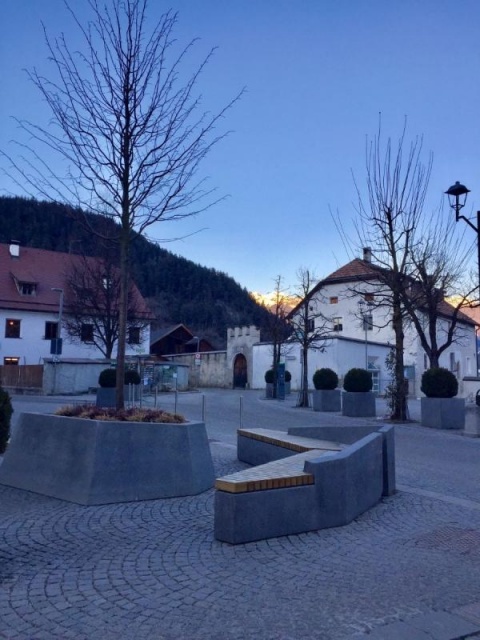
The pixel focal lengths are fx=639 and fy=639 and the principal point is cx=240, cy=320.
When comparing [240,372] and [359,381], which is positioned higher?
[240,372]

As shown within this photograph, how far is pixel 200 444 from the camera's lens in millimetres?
8570

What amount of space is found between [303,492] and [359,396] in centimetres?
1761

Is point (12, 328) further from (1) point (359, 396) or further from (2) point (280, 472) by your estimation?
(2) point (280, 472)

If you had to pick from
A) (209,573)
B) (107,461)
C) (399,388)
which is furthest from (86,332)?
(209,573)

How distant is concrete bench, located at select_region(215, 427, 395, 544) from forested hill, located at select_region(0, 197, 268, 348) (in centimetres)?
10280

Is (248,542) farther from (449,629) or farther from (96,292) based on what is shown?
(96,292)

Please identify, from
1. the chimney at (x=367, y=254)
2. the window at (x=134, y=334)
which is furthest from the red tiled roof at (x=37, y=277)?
the chimney at (x=367, y=254)

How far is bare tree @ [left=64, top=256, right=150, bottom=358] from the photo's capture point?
1788 inches

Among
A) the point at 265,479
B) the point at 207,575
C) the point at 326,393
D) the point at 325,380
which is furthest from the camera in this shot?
the point at 325,380

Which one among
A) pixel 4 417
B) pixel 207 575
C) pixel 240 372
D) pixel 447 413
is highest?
pixel 240 372

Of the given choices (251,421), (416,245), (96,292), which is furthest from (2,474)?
(96,292)

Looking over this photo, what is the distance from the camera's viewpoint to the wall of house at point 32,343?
5381 centimetres

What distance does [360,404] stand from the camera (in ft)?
76.8

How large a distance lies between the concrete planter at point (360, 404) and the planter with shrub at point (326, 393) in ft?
9.71
